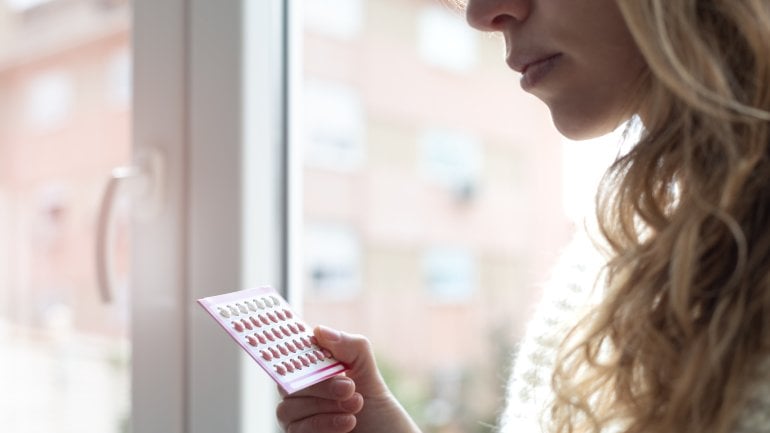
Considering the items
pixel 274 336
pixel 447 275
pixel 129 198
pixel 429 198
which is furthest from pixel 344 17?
pixel 274 336

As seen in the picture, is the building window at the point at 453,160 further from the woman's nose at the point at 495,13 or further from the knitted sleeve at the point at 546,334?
the woman's nose at the point at 495,13

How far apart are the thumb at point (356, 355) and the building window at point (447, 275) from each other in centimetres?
456

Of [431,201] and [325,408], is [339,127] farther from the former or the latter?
[325,408]

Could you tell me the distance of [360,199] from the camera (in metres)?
4.60

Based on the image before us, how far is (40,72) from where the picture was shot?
1029 millimetres

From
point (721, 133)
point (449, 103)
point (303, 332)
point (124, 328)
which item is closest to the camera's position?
point (721, 133)

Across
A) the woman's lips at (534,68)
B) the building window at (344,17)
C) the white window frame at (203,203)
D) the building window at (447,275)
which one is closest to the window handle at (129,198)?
the white window frame at (203,203)

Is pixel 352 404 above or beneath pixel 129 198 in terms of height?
beneath

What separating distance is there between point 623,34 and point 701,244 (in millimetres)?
144

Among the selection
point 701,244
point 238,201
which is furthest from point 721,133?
point 238,201

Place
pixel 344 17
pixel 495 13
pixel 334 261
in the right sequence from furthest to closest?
1. pixel 334 261
2. pixel 344 17
3. pixel 495 13

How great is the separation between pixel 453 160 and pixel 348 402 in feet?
15.5

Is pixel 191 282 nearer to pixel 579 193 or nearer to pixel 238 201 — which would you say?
pixel 238 201

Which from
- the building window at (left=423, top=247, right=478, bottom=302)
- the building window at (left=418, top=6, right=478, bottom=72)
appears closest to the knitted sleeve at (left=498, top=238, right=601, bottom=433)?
the building window at (left=418, top=6, right=478, bottom=72)
